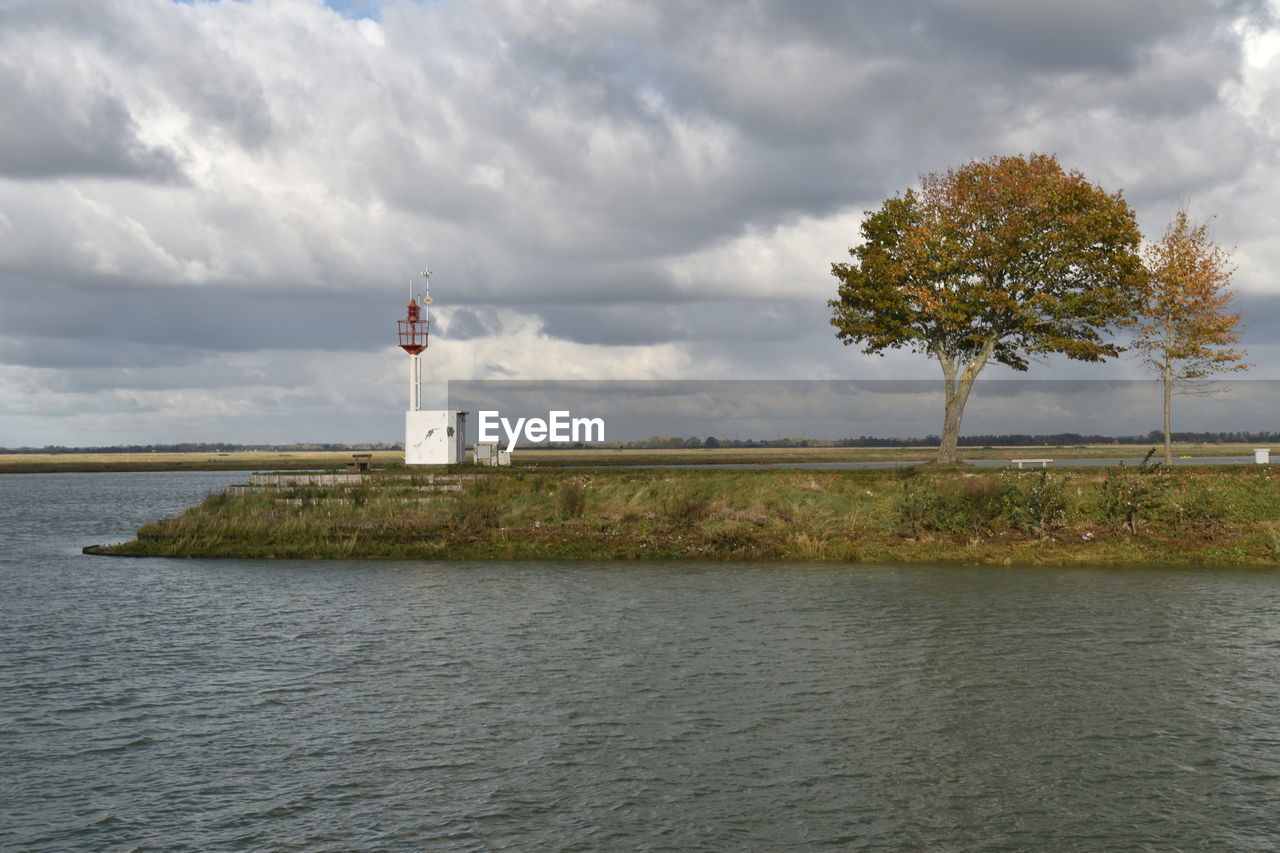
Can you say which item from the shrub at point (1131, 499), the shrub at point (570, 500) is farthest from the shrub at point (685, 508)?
the shrub at point (1131, 499)

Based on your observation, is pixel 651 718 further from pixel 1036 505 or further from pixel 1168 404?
pixel 1168 404

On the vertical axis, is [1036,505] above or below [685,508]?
above

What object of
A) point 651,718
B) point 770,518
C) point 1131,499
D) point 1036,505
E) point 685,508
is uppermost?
point 1131,499

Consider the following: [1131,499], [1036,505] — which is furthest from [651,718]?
[1131,499]

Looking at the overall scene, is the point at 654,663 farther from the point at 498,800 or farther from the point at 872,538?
the point at 872,538

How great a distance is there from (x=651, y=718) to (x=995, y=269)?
4544cm

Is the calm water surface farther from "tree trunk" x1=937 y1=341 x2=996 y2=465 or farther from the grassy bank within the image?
"tree trunk" x1=937 y1=341 x2=996 y2=465

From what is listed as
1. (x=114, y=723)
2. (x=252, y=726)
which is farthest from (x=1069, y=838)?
(x=114, y=723)

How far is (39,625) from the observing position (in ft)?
91.5

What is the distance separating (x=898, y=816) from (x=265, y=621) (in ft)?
65.0

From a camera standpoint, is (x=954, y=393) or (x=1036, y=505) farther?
(x=954, y=393)

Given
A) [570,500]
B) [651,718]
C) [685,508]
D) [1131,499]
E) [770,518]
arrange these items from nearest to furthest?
1. [651,718]
2. [1131,499]
3. [770,518]
4. [685,508]
5. [570,500]

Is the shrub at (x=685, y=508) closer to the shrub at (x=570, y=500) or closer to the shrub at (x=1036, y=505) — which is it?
the shrub at (x=570, y=500)

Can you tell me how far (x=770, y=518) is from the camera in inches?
1684
